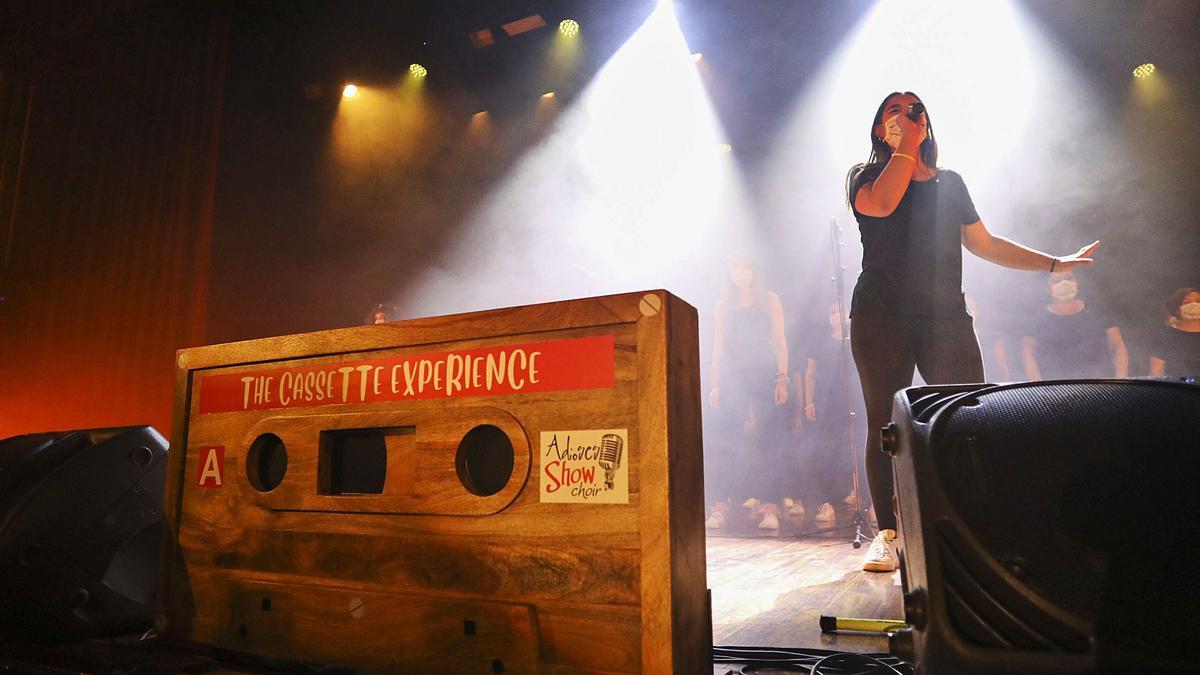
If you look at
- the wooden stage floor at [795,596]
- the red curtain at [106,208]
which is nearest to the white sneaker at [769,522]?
the wooden stage floor at [795,596]

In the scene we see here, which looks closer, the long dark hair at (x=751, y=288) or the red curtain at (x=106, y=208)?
the red curtain at (x=106, y=208)

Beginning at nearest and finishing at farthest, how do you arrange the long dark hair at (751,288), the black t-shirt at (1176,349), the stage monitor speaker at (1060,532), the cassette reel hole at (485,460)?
the stage monitor speaker at (1060,532), the cassette reel hole at (485,460), the black t-shirt at (1176,349), the long dark hair at (751,288)

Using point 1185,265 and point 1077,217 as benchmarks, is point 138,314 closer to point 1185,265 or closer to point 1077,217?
point 1077,217

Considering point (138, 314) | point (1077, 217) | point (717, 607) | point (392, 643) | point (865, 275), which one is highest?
point (1077, 217)

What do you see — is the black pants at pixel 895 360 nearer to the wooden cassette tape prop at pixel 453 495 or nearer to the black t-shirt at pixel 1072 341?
the wooden cassette tape prop at pixel 453 495

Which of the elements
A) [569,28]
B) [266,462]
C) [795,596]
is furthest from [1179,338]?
[266,462]

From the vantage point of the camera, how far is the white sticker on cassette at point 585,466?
72cm

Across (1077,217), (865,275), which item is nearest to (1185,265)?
(1077,217)

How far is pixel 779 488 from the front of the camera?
4.12m

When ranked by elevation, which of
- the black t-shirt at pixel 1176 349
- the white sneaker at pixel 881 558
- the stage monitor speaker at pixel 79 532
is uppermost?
the black t-shirt at pixel 1176 349

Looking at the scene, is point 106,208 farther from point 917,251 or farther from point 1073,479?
point 1073,479

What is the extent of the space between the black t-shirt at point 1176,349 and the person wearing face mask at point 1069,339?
14 cm

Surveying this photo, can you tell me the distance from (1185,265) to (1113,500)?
4.18 m

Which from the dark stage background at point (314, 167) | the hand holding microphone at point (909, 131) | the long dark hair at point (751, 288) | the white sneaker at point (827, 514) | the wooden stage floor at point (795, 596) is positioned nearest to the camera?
the wooden stage floor at point (795, 596)
